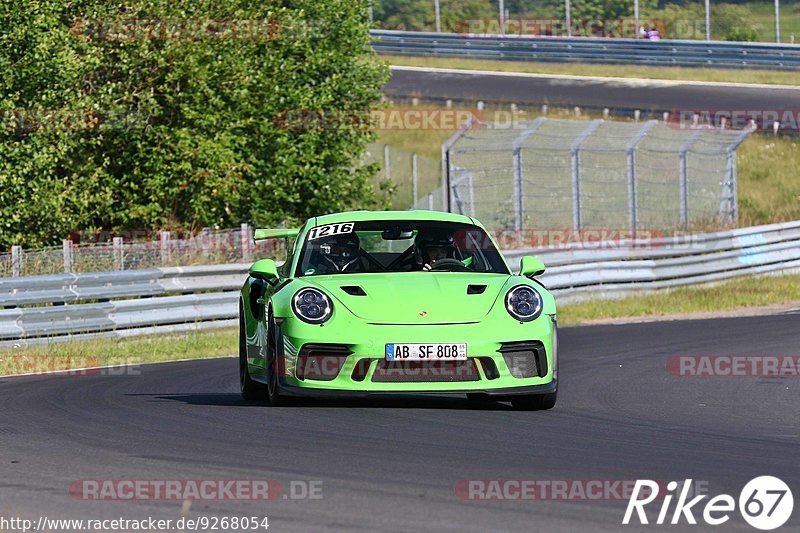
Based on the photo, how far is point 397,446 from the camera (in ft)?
24.5

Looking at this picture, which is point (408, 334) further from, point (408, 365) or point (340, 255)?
point (340, 255)

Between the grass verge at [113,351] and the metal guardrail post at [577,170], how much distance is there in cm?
768

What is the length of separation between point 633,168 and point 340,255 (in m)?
15.7

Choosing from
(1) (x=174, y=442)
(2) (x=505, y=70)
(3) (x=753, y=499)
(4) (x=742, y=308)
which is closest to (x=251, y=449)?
(1) (x=174, y=442)

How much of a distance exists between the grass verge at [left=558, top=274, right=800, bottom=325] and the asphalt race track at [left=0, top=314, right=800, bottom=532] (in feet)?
30.8

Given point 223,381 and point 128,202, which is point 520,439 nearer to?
point 223,381

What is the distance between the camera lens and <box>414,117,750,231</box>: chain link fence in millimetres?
23953

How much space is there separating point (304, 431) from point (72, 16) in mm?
16460

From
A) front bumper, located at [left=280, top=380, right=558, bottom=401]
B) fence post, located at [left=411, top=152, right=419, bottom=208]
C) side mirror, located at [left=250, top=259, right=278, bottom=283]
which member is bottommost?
fence post, located at [left=411, top=152, right=419, bottom=208]

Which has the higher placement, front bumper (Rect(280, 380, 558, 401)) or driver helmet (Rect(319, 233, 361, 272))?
driver helmet (Rect(319, 233, 361, 272))

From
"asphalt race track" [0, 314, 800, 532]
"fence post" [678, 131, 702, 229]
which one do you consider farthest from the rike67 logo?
"fence post" [678, 131, 702, 229]

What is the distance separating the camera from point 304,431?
813cm

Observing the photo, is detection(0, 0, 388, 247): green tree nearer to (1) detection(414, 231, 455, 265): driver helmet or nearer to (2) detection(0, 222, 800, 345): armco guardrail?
(2) detection(0, 222, 800, 345): armco guardrail

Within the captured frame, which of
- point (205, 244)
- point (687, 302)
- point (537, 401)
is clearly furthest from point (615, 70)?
point (537, 401)
